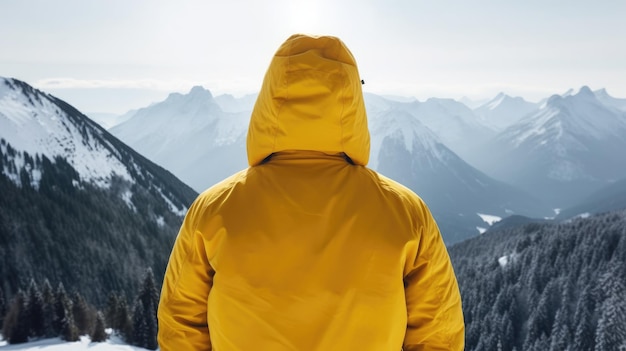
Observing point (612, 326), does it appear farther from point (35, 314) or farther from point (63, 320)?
point (35, 314)

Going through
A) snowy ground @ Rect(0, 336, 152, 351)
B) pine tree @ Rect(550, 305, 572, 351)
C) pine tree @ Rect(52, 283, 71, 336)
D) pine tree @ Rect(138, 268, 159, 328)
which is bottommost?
pine tree @ Rect(550, 305, 572, 351)

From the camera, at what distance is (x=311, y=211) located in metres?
2.85

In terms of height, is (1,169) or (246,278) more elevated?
(246,278)

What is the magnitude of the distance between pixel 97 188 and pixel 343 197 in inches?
6100

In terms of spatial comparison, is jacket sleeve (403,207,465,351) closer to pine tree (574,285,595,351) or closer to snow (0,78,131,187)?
pine tree (574,285,595,351)

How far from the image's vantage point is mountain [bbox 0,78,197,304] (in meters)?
109

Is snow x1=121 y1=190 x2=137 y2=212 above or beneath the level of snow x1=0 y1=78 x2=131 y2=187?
beneath

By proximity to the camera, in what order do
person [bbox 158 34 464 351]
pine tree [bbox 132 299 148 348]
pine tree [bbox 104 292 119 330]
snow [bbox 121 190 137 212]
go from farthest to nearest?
snow [bbox 121 190 137 212], pine tree [bbox 104 292 119 330], pine tree [bbox 132 299 148 348], person [bbox 158 34 464 351]

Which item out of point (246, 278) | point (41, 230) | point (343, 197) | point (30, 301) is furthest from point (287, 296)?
point (41, 230)

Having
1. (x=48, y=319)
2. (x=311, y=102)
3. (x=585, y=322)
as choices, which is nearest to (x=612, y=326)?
(x=585, y=322)

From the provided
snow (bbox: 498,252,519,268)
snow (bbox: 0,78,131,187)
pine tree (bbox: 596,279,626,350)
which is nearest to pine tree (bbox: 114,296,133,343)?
pine tree (bbox: 596,279,626,350)

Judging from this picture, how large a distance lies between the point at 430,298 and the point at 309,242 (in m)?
1.00

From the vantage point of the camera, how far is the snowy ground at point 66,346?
132ft

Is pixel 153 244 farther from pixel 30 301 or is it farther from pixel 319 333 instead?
pixel 319 333
